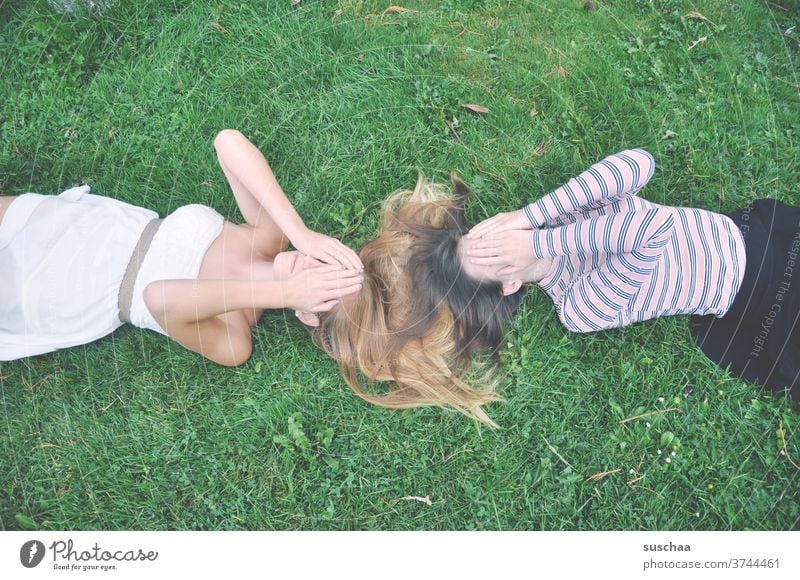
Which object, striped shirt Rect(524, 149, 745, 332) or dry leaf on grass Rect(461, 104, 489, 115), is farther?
dry leaf on grass Rect(461, 104, 489, 115)

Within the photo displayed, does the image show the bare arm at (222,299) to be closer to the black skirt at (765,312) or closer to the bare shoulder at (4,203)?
the bare shoulder at (4,203)

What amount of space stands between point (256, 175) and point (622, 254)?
656 millimetres

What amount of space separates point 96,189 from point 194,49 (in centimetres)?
34

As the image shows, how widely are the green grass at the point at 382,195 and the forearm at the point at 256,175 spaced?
117 millimetres

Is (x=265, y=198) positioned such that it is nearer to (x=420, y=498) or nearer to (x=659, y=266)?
(x=420, y=498)

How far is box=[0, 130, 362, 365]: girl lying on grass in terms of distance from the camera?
38.8 inches

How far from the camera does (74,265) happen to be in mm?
1034

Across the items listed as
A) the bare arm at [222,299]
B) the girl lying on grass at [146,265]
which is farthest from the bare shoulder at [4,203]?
the bare arm at [222,299]

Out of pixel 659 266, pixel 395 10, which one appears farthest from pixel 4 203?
pixel 659 266

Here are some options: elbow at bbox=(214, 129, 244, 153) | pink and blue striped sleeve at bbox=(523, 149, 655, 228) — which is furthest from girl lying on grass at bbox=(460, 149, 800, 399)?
elbow at bbox=(214, 129, 244, 153)

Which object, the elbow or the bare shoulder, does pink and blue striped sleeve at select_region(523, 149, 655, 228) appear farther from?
the bare shoulder

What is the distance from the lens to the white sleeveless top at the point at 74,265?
1.02m
